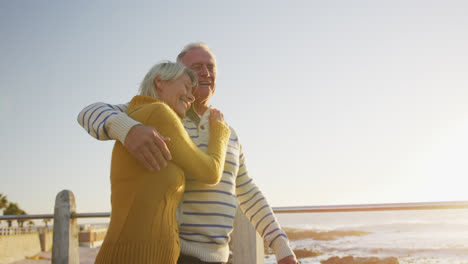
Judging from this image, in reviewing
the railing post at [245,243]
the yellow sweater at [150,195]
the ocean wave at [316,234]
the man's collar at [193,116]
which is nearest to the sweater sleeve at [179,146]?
the yellow sweater at [150,195]

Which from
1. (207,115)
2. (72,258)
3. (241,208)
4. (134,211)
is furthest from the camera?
(72,258)

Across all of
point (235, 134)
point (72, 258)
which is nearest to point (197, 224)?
point (235, 134)

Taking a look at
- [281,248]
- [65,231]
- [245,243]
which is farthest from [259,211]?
[65,231]

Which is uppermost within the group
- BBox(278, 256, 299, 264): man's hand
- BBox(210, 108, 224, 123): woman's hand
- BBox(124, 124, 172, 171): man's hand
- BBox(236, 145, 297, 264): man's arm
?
BBox(210, 108, 224, 123): woman's hand

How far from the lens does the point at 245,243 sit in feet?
6.43

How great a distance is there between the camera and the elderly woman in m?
1.06

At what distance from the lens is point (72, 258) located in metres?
2.47

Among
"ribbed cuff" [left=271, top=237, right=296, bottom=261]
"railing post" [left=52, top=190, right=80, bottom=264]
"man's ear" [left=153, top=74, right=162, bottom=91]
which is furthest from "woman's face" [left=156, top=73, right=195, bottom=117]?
"railing post" [left=52, top=190, right=80, bottom=264]

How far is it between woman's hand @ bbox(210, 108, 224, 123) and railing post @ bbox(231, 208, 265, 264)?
2.30 feet

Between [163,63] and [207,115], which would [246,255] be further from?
[163,63]

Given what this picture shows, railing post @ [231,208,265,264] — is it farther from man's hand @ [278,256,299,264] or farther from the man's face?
the man's face

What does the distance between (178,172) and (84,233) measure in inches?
1762

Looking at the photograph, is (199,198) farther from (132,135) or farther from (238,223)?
(238,223)

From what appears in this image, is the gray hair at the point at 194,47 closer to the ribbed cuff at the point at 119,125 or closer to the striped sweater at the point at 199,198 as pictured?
the striped sweater at the point at 199,198
